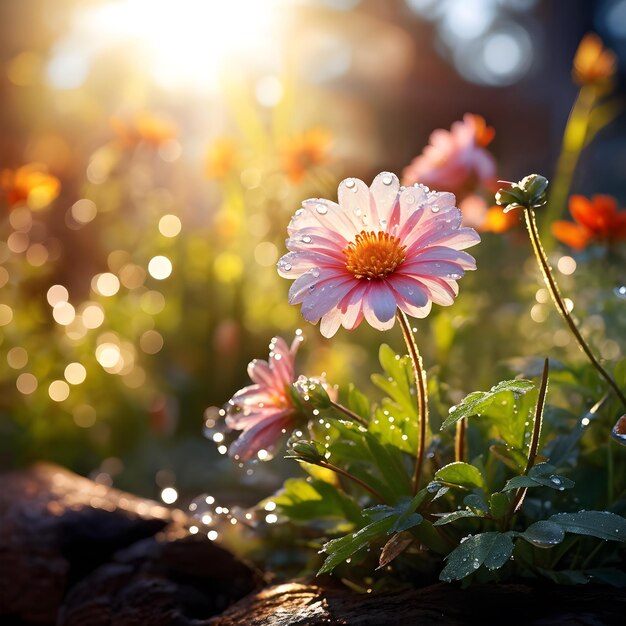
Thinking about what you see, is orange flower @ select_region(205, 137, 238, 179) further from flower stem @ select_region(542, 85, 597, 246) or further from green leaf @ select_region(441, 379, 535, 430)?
green leaf @ select_region(441, 379, 535, 430)

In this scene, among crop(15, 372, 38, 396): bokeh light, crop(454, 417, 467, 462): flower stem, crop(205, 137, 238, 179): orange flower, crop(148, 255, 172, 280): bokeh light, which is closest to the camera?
crop(454, 417, 467, 462): flower stem

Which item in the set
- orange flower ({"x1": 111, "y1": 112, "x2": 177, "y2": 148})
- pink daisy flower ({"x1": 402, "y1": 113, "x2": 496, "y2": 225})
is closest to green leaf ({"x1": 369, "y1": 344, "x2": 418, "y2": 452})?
pink daisy flower ({"x1": 402, "y1": 113, "x2": 496, "y2": 225})

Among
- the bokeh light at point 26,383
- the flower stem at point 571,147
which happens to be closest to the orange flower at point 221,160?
the bokeh light at point 26,383

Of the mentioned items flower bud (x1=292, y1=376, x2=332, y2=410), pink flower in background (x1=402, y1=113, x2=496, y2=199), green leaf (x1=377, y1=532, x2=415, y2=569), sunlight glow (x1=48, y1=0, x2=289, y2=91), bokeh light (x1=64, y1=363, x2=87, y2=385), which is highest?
sunlight glow (x1=48, y1=0, x2=289, y2=91)

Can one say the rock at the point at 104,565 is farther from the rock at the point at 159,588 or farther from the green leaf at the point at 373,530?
the green leaf at the point at 373,530

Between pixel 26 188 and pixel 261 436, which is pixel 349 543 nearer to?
pixel 261 436

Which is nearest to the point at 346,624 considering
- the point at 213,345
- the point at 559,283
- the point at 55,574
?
the point at 55,574

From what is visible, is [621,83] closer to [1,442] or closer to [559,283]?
[559,283]
